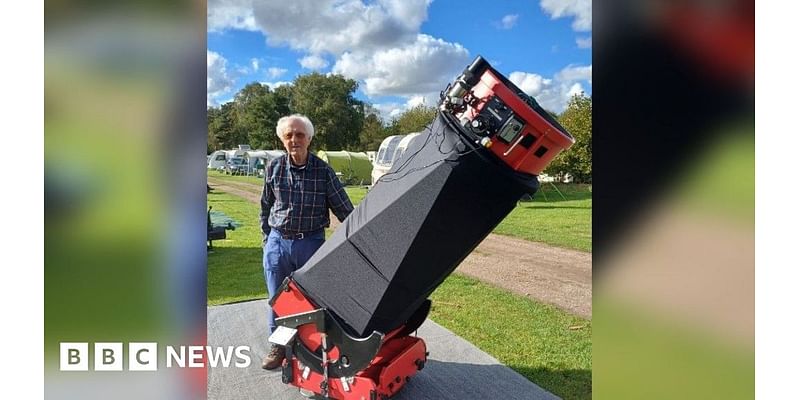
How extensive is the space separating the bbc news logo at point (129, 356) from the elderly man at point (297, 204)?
32 cm

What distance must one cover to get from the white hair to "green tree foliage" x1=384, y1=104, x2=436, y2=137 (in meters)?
0.38

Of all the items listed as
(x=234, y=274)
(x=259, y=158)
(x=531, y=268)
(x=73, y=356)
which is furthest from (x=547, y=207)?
(x=73, y=356)

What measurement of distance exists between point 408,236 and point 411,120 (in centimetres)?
63

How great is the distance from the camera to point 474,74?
61.8 inches

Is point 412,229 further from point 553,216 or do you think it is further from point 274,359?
point 274,359

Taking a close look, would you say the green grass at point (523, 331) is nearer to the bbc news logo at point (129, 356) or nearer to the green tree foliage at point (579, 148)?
the green tree foliage at point (579, 148)

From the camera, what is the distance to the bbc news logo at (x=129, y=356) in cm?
207

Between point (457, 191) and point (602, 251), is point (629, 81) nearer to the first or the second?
point (602, 251)

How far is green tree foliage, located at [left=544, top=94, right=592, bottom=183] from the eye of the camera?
6.54 feet

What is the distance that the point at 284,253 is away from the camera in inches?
91.6

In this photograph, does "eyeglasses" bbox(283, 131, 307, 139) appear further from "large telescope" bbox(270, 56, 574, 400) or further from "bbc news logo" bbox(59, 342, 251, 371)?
"bbc news logo" bbox(59, 342, 251, 371)

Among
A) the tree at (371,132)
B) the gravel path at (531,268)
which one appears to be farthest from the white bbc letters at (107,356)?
the tree at (371,132)

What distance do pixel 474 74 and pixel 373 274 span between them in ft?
2.63

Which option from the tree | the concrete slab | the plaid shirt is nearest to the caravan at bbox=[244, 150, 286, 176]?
the plaid shirt
